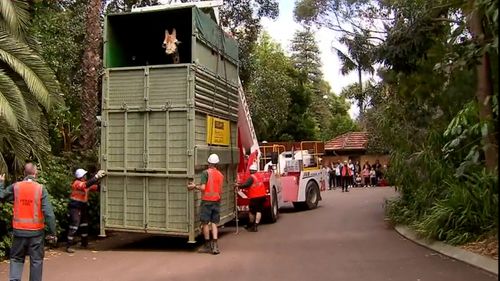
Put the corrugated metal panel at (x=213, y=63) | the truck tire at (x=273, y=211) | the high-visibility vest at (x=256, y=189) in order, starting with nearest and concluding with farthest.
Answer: the corrugated metal panel at (x=213, y=63) < the high-visibility vest at (x=256, y=189) < the truck tire at (x=273, y=211)

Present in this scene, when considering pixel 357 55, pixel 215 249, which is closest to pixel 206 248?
pixel 215 249

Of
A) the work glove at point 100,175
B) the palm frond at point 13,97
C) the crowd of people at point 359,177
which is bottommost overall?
the crowd of people at point 359,177

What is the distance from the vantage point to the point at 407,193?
1398 centimetres

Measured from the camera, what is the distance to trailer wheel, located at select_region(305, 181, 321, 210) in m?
19.1

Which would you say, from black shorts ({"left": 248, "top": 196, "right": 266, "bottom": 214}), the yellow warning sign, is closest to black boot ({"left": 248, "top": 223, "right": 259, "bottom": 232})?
black shorts ({"left": 248, "top": 196, "right": 266, "bottom": 214})

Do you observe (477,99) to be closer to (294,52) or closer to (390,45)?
(390,45)

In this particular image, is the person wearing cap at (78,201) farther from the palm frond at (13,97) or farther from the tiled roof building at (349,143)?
the tiled roof building at (349,143)

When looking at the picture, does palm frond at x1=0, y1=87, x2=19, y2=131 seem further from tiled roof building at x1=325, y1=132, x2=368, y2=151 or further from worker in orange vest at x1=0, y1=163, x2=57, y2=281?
tiled roof building at x1=325, y1=132, x2=368, y2=151

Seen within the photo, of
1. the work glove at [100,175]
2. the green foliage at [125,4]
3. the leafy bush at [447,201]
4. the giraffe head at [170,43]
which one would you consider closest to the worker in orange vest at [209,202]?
the work glove at [100,175]

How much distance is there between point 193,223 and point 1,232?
3315mm

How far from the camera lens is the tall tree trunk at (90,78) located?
13500 millimetres

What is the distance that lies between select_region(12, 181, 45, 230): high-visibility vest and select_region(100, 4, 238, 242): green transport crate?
3.69 m

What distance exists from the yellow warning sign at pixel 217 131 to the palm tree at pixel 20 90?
9.61 ft

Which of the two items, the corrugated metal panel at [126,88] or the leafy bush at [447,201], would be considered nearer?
the leafy bush at [447,201]
